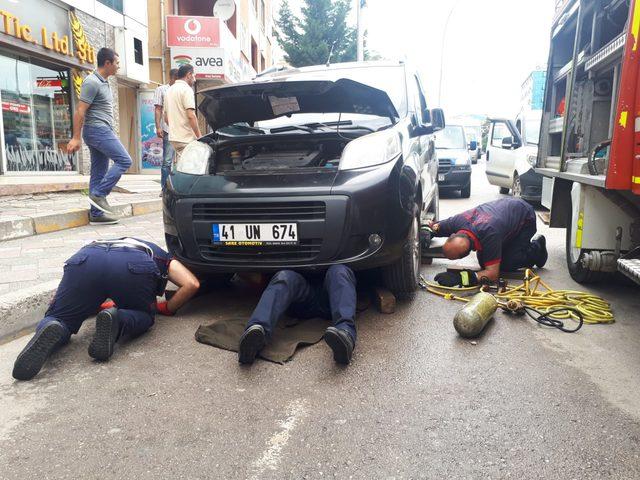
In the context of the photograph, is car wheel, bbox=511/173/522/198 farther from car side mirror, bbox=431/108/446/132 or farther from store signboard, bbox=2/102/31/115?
store signboard, bbox=2/102/31/115

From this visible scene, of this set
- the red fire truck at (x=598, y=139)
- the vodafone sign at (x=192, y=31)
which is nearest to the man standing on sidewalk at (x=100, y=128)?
the red fire truck at (x=598, y=139)

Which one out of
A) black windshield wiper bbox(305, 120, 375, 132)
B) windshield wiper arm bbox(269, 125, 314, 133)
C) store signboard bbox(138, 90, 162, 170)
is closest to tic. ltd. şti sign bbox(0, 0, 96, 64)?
store signboard bbox(138, 90, 162, 170)

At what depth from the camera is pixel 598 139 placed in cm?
479

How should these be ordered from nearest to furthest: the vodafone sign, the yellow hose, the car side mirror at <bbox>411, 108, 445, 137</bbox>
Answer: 1. the yellow hose
2. the car side mirror at <bbox>411, 108, 445, 137</bbox>
3. the vodafone sign

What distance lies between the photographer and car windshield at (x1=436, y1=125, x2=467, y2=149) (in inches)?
489

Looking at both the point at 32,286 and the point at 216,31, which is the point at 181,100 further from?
the point at 216,31

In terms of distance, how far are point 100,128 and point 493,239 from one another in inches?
175

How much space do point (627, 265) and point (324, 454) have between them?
7.37 feet

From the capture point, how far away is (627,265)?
3143 mm

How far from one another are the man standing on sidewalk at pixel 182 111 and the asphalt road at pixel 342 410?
4072 mm

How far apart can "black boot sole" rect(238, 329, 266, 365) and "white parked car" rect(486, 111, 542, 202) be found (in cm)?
610

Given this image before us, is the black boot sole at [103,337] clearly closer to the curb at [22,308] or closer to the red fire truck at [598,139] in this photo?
the curb at [22,308]

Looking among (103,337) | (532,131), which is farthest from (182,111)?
(532,131)

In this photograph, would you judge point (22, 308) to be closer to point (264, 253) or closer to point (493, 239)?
point (264, 253)
